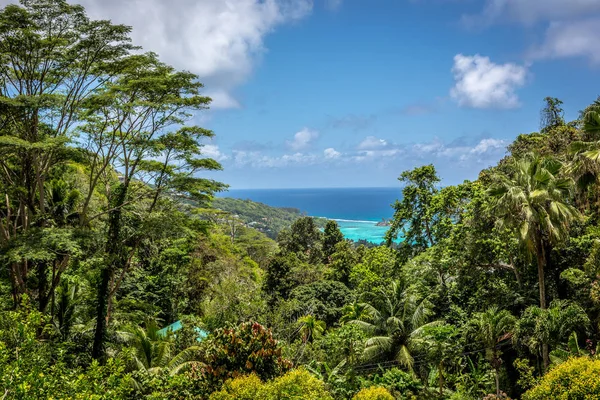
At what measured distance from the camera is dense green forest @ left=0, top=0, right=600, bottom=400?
8484 millimetres

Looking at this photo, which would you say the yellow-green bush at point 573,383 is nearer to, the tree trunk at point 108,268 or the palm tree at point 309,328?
the palm tree at point 309,328

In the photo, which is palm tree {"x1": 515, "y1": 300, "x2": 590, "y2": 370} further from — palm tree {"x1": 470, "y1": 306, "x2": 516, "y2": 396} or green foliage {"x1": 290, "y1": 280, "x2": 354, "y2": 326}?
green foliage {"x1": 290, "y1": 280, "x2": 354, "y2": 326}

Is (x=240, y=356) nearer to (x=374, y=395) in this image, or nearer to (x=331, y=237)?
(x=374, y=395)

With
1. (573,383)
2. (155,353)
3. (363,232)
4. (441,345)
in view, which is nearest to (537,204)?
(573,383)

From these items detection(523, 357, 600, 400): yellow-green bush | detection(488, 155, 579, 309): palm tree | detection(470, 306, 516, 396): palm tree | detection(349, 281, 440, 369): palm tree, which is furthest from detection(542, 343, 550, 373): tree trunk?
detection(349, 281, 440, 369): palm tree

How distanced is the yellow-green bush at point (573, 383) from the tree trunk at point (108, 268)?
11080mm

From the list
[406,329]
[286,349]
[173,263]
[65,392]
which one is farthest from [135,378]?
[173,263]

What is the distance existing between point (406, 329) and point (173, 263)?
1309 centimetres

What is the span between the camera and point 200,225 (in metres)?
14.7

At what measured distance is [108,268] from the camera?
12172 mm

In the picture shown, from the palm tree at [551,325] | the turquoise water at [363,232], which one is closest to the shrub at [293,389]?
the palm tree at [551,325]

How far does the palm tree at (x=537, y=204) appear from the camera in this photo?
10.1 m

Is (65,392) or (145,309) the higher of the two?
(65,392)

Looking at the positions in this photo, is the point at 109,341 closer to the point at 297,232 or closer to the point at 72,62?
the point at 72,62
